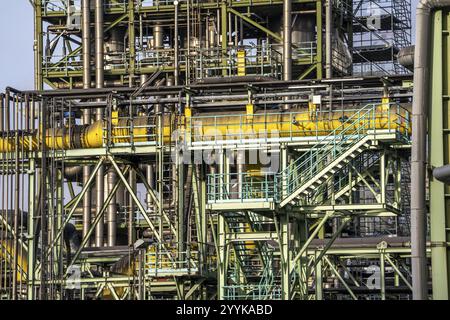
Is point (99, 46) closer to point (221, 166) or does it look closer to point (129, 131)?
point (129, 131)

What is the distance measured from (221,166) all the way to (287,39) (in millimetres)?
18520

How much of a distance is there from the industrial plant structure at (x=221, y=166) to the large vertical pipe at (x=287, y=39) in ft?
0.22

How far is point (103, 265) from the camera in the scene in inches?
2660

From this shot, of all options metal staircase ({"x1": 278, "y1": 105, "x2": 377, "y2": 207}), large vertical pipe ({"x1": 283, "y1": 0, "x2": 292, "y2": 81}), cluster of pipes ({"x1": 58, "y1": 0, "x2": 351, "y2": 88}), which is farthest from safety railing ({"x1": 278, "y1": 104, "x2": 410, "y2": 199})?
cluster of pipes ({"x1": 58, "y1": 0, "x2": 351, "y2": 88})

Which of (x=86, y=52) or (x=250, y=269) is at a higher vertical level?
(x=86, y=52)

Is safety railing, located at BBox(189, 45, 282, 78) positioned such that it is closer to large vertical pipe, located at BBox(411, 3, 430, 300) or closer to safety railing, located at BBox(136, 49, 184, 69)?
safety railing, located at BBox(136, 49, 184, 69)

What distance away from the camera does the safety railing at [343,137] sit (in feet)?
175

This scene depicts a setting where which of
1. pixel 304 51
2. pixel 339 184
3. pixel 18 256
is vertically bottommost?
pixel 18 256

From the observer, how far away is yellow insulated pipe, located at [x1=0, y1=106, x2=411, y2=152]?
2195 inches


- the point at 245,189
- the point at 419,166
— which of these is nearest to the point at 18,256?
the point at 245,189

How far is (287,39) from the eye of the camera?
72250 mm

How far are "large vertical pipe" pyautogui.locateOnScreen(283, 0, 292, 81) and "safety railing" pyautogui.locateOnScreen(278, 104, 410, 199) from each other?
1528cm

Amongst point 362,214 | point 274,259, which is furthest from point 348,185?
point 274,259

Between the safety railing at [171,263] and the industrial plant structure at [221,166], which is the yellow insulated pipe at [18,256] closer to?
the industrial plant structure at [221,166]
